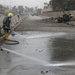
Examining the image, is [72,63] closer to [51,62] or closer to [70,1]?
[51,62]

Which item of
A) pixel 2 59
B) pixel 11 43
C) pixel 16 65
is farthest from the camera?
pixel 11 43

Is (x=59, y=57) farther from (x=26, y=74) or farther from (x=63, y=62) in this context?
(x=26, y=74)

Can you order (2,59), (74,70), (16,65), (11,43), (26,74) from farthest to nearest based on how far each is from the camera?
(11,43) → (2,59) → (16,65) → (74,70) → (26,74)

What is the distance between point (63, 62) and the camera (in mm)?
9680

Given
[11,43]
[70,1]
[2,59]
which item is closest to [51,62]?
[2,59]

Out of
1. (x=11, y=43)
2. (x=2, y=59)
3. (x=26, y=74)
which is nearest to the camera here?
(x=26, y=74)

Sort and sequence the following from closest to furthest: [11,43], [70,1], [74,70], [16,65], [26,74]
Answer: [26,74], [74,70], [16,65], [11,43], [70,1]

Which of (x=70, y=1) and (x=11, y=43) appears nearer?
(x=11, y=43)

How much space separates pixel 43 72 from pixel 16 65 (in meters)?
1.43

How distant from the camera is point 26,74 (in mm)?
7703

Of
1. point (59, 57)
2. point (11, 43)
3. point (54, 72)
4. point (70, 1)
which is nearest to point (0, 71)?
point (54, 72)

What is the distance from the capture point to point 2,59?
34.1 ft

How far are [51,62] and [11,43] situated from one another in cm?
637

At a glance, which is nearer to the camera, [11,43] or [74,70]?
[74,70]
